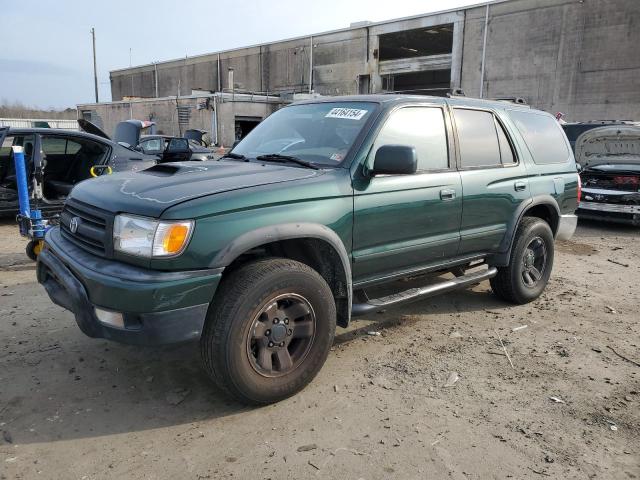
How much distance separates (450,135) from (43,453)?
11.5ft

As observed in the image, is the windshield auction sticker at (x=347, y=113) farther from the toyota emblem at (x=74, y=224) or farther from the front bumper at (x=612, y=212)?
the front bumper at (x=612, y=212)

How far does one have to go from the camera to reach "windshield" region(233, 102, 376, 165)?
3.58 metres

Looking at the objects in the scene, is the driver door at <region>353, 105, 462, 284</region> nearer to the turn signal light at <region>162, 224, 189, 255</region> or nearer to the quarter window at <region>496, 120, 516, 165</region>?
the quarter window at <region>496, 120, 516, 165</region>

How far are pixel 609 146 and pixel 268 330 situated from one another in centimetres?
929

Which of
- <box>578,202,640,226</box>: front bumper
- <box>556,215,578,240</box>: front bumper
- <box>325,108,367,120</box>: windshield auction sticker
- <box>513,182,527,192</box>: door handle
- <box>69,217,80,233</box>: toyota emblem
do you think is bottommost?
<box>578,202,640,226</box>: front bumper

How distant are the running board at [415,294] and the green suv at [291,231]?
16 millimetres

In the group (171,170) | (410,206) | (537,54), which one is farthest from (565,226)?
(537,54)

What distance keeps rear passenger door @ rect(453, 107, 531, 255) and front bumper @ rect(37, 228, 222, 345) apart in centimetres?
234

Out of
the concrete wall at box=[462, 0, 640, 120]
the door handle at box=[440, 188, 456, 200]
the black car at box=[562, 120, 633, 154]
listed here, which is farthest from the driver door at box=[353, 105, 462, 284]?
the concrete wall at box=[462, 0, 640, 120]

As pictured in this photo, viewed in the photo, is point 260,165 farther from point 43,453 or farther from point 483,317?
point 483,317

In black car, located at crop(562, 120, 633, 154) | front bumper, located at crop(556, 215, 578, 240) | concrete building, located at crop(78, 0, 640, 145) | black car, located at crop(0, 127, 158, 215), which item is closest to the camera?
front bumper, located at crop(556, 215, 578, 240)

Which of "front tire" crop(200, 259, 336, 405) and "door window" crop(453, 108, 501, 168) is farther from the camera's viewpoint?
"door window" crop(453, 108, 501, 168)

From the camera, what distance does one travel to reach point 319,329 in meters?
3.18

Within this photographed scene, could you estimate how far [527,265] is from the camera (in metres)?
5.01
